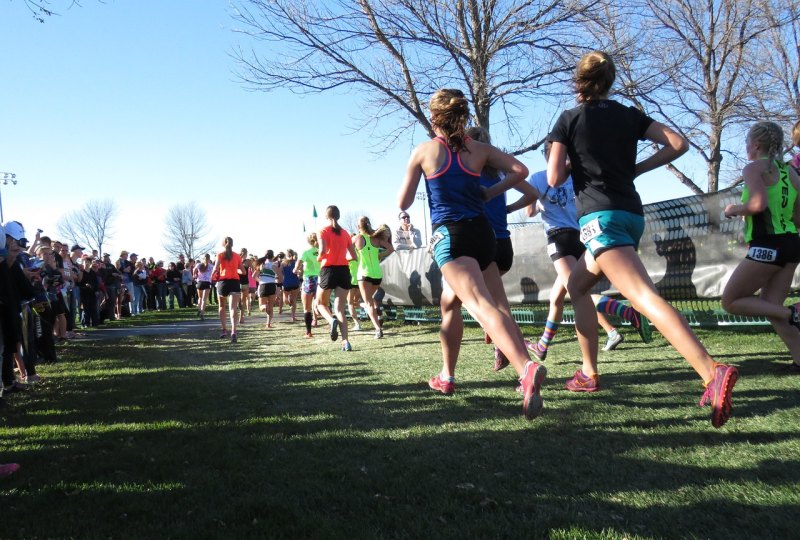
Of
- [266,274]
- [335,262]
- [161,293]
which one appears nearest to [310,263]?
[266,274]

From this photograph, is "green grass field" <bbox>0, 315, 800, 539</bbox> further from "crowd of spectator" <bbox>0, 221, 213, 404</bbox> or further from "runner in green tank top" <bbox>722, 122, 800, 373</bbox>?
"crowd of spectator" <bbox>0, 221, 213, 404</bbox>

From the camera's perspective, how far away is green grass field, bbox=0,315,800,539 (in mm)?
2463

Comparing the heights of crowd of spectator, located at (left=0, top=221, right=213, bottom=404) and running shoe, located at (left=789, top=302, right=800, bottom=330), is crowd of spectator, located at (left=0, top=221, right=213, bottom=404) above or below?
above

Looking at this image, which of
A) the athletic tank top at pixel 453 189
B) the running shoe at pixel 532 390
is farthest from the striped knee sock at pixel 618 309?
the running shoe at pixel 532 390

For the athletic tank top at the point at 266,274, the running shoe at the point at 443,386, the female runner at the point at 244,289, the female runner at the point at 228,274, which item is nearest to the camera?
the running shoe at the point at 443,386

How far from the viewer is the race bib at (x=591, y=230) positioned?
3527mm

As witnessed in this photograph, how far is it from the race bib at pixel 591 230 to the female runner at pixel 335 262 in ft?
18.6

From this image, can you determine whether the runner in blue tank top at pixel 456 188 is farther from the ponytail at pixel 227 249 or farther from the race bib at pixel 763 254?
the ponytail at pixel 227 249

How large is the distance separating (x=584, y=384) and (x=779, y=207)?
2.17 meters

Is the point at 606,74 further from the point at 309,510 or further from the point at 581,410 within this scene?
the point at 309,510

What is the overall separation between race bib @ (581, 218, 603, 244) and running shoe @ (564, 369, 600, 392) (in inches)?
59.4

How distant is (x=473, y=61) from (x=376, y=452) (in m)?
10.1

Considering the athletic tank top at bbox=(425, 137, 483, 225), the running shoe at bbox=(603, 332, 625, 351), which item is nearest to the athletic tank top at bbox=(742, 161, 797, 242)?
the running shoe at bbox=(603, 332, 625, 351)

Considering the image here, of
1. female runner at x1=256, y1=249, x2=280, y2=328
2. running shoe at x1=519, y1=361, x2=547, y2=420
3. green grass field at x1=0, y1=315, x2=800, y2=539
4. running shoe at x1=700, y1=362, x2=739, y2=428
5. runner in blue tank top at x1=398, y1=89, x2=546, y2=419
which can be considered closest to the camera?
green grass field at x1=0, y1=315, x2=800, y2=539
